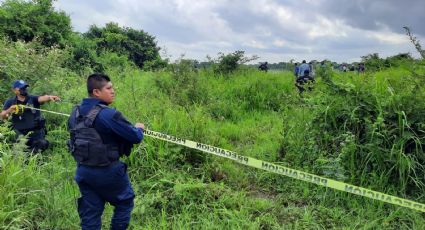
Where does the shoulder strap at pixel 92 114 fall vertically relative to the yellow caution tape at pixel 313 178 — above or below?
above

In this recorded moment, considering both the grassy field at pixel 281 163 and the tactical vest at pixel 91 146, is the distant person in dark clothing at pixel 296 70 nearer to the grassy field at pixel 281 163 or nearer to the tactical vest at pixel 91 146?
the grassy field at pixel 281 163

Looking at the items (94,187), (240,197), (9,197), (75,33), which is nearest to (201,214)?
(240,197)

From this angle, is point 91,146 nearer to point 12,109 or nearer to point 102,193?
point 102,193

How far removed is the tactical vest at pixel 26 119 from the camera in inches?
216

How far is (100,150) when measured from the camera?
10.4ft

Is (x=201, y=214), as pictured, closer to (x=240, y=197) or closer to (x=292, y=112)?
(x=240, y=197)

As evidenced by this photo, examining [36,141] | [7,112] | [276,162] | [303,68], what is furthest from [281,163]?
[303,68]

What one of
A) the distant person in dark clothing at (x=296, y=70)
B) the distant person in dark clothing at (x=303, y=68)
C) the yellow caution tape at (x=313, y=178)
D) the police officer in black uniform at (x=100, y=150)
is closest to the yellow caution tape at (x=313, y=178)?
the yellow caution tape at (x=313, y=178)

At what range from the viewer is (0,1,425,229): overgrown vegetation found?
392 cm

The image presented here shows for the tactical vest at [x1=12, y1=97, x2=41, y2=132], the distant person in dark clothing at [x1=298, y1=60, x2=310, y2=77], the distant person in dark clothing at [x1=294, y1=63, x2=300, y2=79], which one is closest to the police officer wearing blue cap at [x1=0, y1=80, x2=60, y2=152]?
the tactical vest at [x1=12, y1=97, x2=41, y2=132]

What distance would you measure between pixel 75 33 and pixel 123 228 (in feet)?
50.7

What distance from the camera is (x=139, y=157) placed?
4.91m

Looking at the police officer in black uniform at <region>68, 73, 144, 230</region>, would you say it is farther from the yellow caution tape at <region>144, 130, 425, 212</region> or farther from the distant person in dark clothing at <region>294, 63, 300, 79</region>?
the distant person in dark clothing at <region>294, 63, 300, 79</region>

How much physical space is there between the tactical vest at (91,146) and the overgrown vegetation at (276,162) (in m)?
0.90
